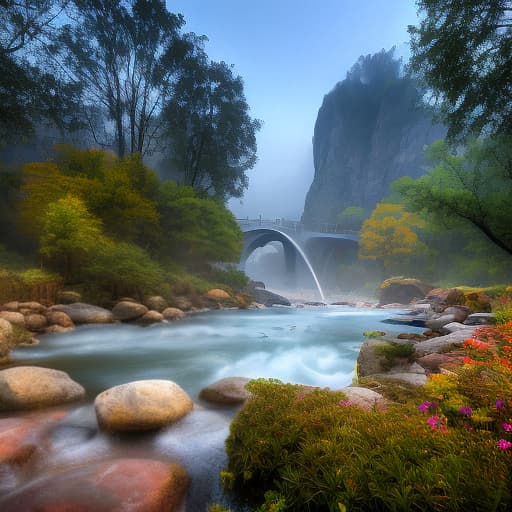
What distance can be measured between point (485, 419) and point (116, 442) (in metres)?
3.44

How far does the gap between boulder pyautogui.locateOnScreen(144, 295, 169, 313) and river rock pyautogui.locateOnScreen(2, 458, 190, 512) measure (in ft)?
39.5

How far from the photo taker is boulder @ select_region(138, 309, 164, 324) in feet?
42.3

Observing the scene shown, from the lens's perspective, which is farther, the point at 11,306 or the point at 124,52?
the point at 124,52

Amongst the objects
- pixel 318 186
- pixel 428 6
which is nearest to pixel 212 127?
pixel 428 6

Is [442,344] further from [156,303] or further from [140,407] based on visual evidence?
[156,303]

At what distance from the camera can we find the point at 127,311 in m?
12.7

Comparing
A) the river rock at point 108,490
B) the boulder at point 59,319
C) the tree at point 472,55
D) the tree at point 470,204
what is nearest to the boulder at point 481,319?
the tree at point 470,204

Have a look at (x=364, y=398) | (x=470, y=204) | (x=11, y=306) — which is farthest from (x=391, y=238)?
(x=364, y=398)

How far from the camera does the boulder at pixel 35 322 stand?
9.74m

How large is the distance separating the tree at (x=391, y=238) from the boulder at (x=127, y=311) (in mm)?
28316

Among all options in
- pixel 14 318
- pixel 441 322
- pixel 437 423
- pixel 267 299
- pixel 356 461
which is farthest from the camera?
pixel 267 299

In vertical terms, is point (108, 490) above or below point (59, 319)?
above

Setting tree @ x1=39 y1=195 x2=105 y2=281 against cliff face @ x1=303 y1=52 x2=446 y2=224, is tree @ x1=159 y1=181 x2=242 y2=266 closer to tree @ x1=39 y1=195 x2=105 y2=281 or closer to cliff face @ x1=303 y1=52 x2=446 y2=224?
tree @ x1=39 y1=195 x2=105 y2=281

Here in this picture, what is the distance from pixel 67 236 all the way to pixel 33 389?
10.7m
